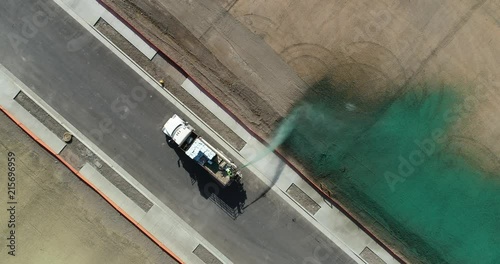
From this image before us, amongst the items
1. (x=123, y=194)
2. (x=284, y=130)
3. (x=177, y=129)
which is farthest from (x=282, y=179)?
(x=123, y=194)

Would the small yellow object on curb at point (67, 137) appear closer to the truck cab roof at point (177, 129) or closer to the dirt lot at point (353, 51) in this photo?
the truck cab roof at point (177, 129)

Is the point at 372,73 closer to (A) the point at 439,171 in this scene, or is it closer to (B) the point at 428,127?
(B) the point at 428,127

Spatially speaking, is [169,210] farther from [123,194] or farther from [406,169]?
[406,169]

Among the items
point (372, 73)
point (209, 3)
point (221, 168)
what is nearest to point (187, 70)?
point (209, 3)

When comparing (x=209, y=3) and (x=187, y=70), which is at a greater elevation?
(x=209, y=3)

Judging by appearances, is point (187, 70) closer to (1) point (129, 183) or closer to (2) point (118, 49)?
(2) point (118, 49)

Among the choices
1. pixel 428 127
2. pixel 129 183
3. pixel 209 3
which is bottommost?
pixel 129 183

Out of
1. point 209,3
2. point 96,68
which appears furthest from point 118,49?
point 209,3
